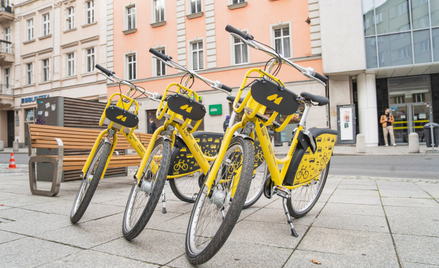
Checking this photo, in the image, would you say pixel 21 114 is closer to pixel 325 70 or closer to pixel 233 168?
pixel 325 70

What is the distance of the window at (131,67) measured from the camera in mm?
21203

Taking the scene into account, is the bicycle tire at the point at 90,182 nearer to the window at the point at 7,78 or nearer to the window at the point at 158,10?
the window at the point at 158,10

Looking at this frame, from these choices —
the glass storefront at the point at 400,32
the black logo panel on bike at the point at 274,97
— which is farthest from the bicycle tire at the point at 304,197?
the glass storefront at the point at 400,32

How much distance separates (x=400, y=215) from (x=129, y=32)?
20.9 m

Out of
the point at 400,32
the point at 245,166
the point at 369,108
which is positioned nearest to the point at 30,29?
the point at 369,108

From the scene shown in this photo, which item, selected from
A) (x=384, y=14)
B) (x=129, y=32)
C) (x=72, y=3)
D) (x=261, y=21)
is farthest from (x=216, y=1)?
(x=72, y=3)

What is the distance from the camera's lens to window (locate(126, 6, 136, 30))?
21266 millimetres

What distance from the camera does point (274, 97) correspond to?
2252 millimetres

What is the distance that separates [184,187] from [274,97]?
6.62 ft

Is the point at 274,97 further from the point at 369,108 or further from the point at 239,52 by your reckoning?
the point at 239,52

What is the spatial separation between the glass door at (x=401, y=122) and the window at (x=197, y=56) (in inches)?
431

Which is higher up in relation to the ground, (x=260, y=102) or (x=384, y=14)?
(x=384, y=14)

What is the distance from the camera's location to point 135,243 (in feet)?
7.87

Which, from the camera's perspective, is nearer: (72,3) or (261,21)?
(261,21)
